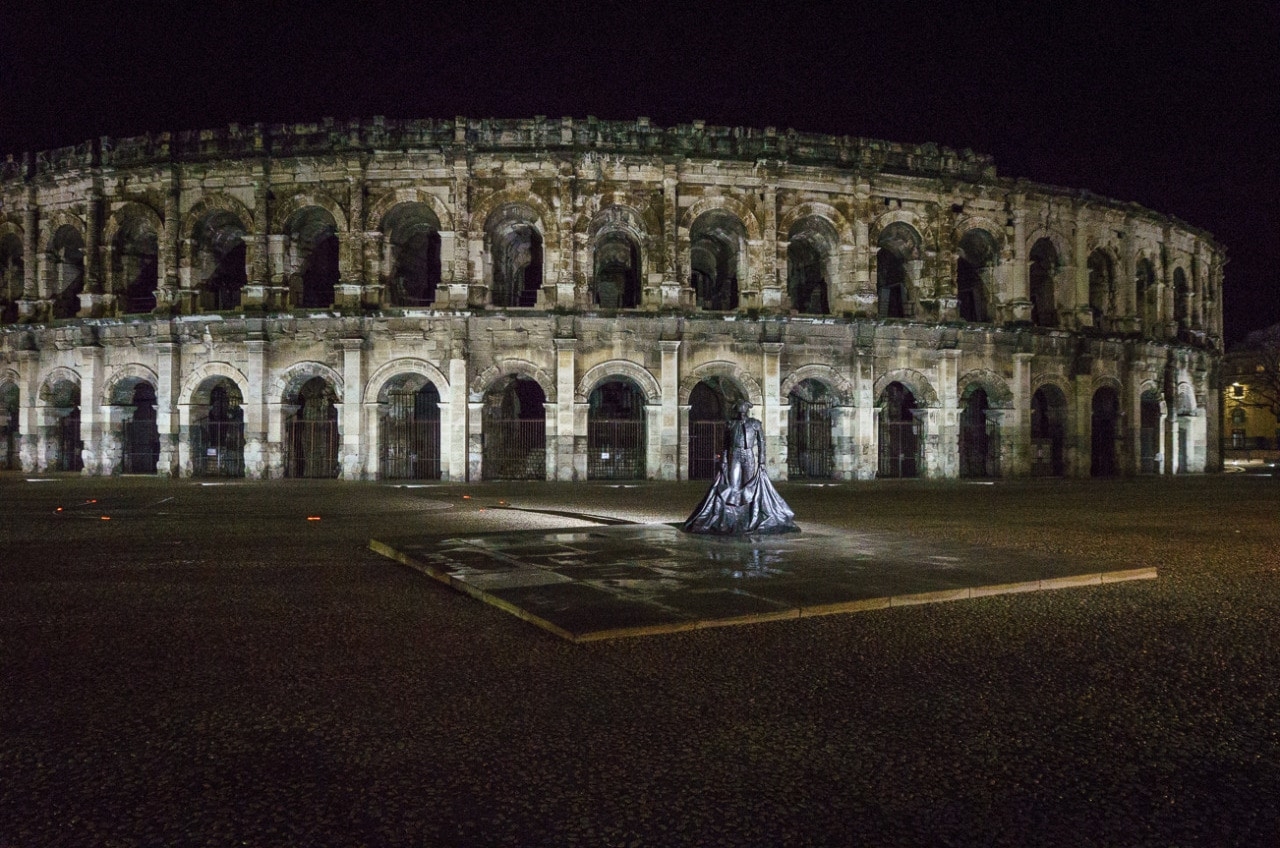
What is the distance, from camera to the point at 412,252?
80.0 ft

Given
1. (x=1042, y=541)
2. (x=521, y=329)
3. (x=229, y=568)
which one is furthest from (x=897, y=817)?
(x=521, y=329)

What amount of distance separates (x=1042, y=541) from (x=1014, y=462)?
15316 mm

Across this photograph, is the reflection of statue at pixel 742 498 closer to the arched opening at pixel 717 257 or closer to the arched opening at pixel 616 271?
the arched opening at pixel 717 257

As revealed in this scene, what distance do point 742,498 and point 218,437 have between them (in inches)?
765

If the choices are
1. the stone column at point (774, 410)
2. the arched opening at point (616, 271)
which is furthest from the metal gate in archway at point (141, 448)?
the stone column at point (774, 410)

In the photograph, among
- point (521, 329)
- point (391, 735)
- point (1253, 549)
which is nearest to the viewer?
point (391, 735)

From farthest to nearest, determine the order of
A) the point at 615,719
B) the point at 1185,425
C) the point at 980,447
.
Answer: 1. the point at 1185,425
2. the point at 980,447
3. the point at 615,719

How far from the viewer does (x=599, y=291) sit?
26.5 meters

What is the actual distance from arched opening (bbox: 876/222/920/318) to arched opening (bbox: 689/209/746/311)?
164 inches

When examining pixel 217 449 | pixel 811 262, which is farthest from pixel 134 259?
pixel 811 262

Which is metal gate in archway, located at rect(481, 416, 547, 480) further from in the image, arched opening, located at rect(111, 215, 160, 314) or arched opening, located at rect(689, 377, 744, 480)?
arched opening, located at rect(111, 215, 160, 314)

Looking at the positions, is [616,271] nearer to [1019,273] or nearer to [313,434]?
[313,434]

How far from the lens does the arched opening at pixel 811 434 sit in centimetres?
2361

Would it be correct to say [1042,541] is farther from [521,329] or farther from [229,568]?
[521,329]
